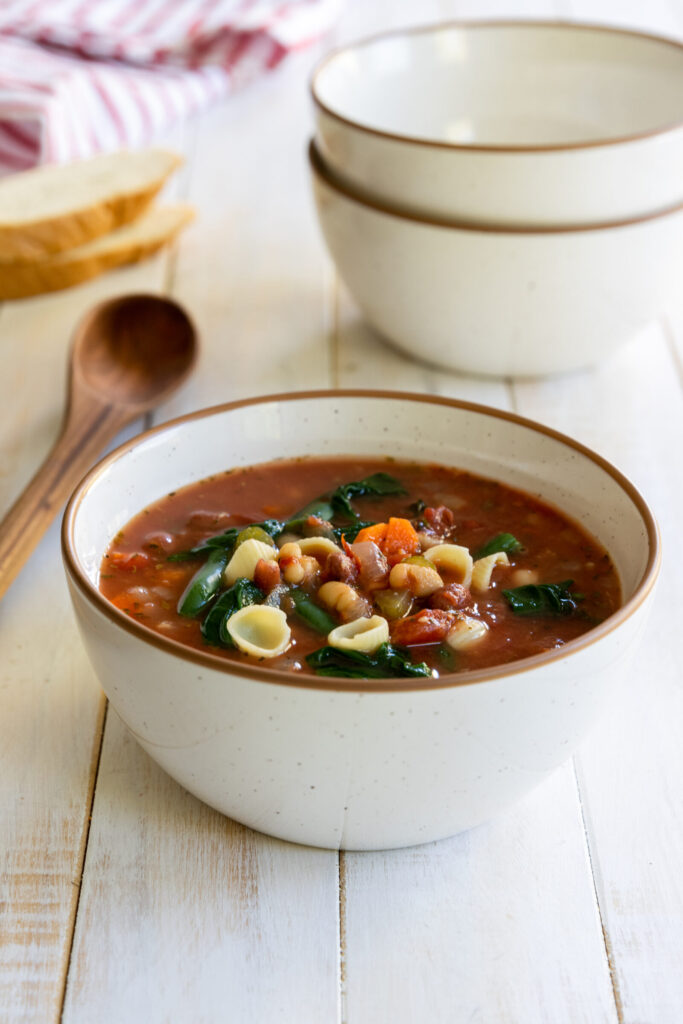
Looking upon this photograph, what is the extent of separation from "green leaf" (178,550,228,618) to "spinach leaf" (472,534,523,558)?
0.40 meters

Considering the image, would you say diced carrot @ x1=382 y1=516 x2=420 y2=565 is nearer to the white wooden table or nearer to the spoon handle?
A: the white wooden table

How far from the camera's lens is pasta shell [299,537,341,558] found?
184 centimetres

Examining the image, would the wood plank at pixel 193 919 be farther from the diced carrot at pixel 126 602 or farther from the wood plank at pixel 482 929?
the diced carrot at pixel 126 602

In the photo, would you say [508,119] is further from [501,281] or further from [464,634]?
[464,634]

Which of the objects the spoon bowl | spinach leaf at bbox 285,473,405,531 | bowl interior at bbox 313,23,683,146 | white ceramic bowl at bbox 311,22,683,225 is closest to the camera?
spinach leaf at bbox 285,473,405,531

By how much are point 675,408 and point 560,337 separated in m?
0.34

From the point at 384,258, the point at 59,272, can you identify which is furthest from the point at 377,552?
the point at 59,272

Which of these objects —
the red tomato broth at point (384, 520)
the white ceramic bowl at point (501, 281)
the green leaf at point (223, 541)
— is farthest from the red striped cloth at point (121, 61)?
the green leaf at point (223, 541)

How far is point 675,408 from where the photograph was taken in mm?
2924

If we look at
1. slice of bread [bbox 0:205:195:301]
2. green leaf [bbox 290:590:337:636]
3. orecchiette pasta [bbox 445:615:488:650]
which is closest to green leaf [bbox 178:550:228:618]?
green leaf [bbox 290:590:337:636]

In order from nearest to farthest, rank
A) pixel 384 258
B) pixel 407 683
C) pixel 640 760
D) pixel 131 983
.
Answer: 1. pixel 407 683
2. pixel 131 983
3. pixel 640 760
4. pixel 384 258

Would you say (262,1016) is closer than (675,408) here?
Yes

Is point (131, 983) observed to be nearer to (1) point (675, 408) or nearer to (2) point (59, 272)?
(1) point (675, 408)

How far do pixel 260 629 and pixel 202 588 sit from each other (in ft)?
0.46
